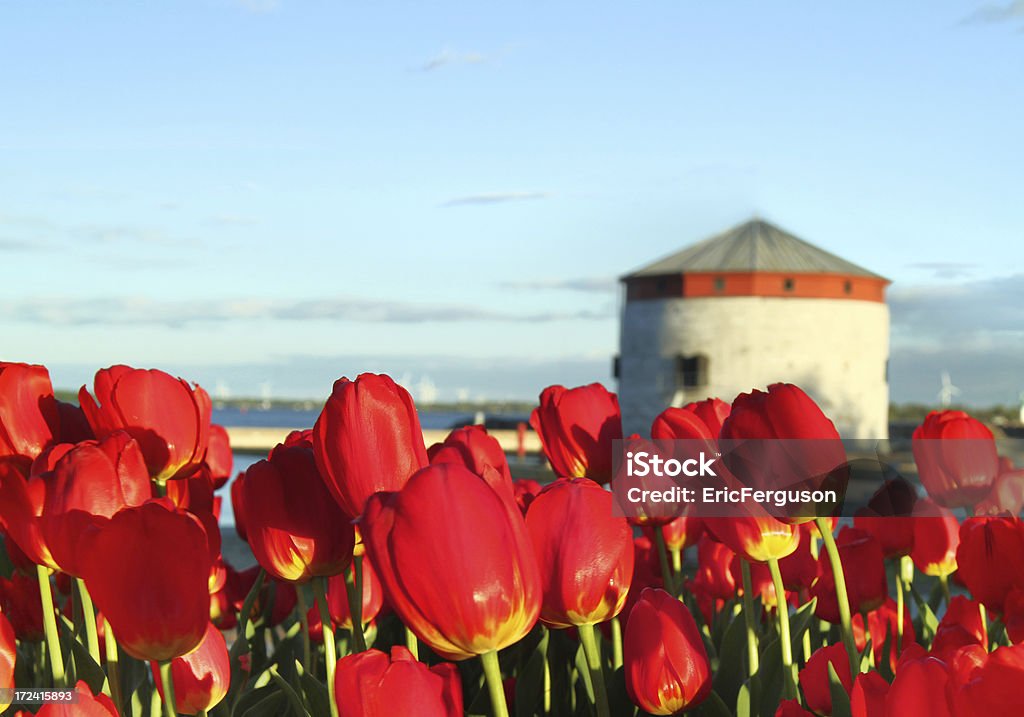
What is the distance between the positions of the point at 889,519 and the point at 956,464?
0.12 m

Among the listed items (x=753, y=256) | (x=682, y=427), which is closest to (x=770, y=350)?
(x=753, y=256)

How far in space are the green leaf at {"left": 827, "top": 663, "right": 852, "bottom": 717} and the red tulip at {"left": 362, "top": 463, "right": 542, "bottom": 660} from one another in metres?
0.35

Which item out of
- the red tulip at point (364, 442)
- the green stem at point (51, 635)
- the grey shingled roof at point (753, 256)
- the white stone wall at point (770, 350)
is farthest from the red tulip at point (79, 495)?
the grey shingled roof at point (753, 256)

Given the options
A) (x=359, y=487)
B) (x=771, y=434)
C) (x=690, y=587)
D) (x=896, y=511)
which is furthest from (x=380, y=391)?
(x=690, y=587)

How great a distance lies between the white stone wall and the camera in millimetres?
23172

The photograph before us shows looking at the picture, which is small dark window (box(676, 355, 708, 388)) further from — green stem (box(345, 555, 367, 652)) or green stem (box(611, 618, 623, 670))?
green stem (box(345, 555, 367, 652))

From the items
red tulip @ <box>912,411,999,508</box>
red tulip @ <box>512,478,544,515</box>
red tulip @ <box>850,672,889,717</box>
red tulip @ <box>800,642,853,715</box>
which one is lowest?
red tulip @ <box>800,642,853,715</box>

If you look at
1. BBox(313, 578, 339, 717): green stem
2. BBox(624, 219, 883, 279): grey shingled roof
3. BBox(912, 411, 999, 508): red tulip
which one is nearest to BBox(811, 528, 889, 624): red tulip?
BBox(912, 411, 999, 508): red tulip

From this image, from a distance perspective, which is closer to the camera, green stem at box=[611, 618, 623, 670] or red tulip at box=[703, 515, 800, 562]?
red tulip at box=[703, 515, 800, 562]

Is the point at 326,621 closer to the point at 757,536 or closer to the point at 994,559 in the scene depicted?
the point at 757,536

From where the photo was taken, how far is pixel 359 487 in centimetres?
79

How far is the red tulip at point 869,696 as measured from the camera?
0.62 metres

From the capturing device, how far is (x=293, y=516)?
0.91 metres

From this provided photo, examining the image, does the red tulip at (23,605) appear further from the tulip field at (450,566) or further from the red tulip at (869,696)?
the red tulip at (869,696)
